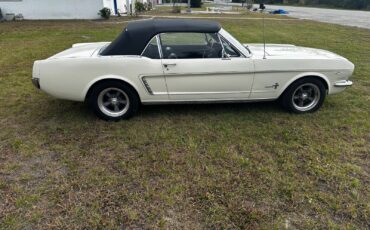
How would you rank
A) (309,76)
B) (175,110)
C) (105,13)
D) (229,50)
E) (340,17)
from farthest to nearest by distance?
(340,17), (105,13), (175,110), (309,76), (229,50)

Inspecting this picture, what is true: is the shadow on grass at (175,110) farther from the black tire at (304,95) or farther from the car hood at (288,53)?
the car hood at (288,53)

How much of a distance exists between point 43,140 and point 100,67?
1.20m

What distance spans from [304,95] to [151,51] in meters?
2.42

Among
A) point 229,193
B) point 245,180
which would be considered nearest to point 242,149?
point 245,180

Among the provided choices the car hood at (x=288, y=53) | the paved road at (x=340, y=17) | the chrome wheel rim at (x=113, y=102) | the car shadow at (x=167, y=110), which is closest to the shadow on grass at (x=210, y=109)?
the car shadow at (x=167, y=110)

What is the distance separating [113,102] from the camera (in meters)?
4.14

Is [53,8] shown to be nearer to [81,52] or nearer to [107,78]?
[81,52]

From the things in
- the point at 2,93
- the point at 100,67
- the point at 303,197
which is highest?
the point at 100,67

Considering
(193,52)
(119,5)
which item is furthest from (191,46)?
(119,5)

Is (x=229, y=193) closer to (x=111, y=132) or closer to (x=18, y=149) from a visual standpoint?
(x=111, y=132)

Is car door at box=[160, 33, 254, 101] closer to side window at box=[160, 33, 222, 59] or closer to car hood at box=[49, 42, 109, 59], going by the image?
side window at box=[160, 33, 222, 59]

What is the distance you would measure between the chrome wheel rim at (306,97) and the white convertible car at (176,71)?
0.04 metres

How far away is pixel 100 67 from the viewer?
12.7 feet

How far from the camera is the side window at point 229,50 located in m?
4.03
